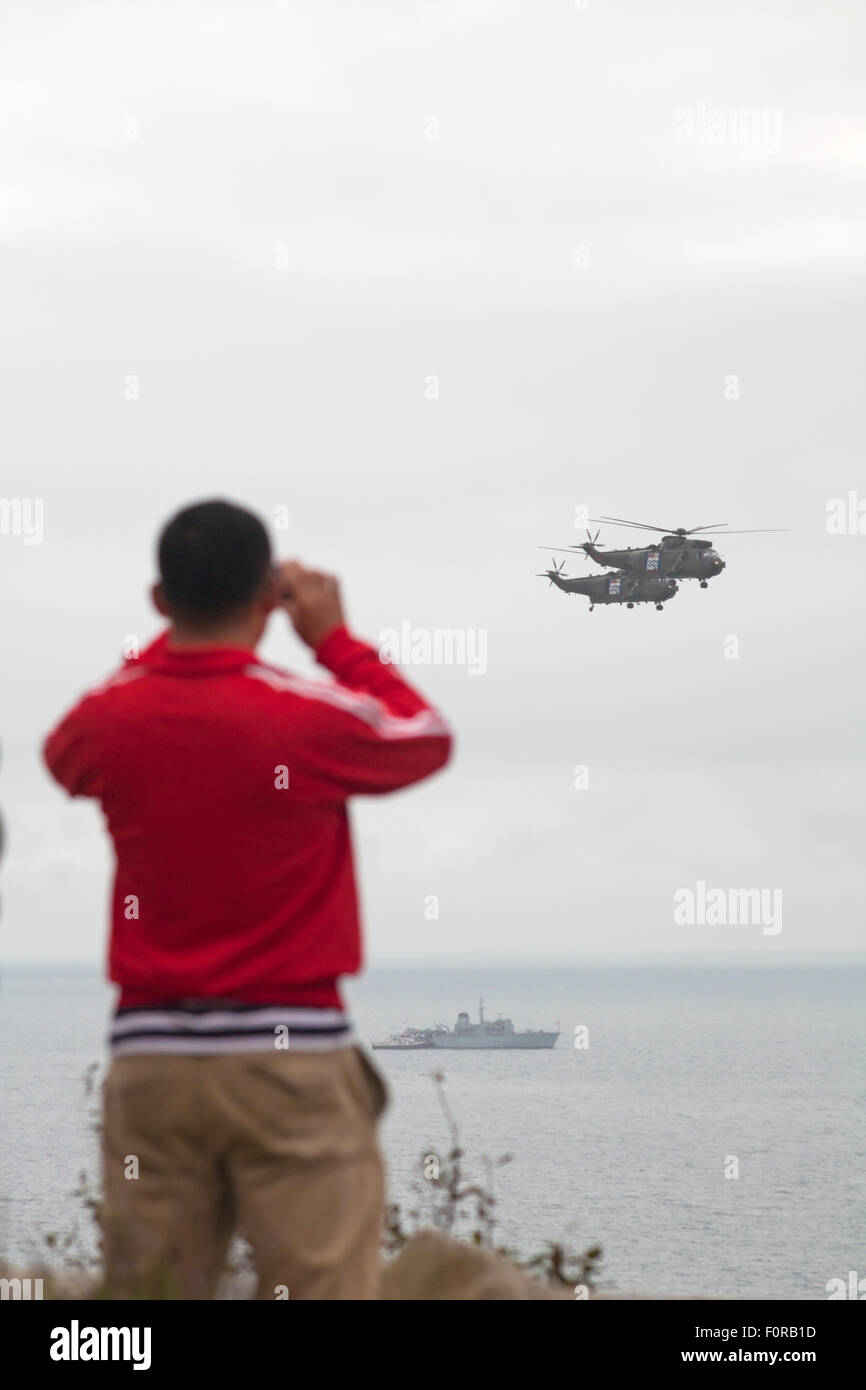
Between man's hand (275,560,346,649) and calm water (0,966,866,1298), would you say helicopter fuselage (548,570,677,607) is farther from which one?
man's hand (275,560,346,649)

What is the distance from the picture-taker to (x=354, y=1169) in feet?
9.80

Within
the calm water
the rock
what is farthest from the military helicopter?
the rock

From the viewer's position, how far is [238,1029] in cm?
298

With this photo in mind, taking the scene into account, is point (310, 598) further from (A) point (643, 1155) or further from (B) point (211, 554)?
(A) point (643, 1155)

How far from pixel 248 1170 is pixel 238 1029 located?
27 cm

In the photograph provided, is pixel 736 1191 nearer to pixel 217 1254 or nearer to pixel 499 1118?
pixel 499 1118

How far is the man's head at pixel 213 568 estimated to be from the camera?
3133mm

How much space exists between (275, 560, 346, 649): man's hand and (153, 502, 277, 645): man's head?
0.08m

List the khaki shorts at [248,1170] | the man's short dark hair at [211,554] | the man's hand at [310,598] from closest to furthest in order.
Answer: the khaki shorts at [248,1170] → the man's short dark hair at [211,554] → the man's hand at [310,598]

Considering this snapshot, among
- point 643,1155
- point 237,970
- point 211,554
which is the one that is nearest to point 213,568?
point 211,554

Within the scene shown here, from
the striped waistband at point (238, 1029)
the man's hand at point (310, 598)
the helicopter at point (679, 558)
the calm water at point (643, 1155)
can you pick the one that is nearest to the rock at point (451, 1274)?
the calm water at point (643, 1155)

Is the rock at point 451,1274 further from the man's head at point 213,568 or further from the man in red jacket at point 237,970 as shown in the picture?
the man's head at point 213,568

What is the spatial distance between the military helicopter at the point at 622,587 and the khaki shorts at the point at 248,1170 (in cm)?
5354

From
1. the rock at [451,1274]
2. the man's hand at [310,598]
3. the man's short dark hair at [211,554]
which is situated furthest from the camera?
the rock at [451,1274]
